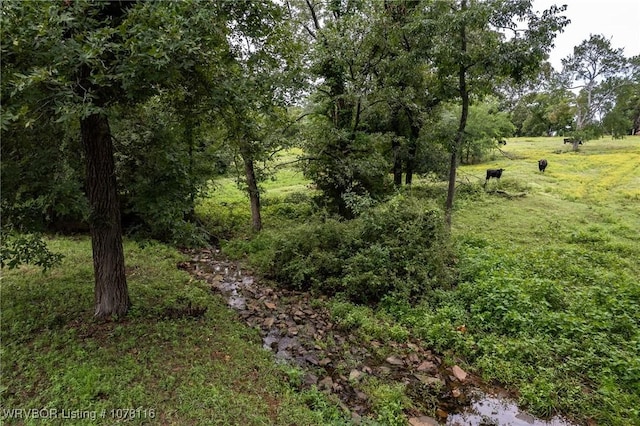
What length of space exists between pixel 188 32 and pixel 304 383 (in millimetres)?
4376

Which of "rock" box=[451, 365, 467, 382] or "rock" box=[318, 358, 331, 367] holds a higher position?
"rock" box=[318, 358, 331, 367]

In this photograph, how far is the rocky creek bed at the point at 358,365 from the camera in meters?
4.38

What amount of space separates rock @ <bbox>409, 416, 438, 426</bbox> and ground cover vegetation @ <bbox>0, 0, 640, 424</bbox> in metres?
0.37

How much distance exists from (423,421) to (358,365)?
3.99 feet

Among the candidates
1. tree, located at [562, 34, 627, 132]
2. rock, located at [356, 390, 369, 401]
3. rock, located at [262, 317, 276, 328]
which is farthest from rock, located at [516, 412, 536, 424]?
tree, located at [562, 34, 627, 132]

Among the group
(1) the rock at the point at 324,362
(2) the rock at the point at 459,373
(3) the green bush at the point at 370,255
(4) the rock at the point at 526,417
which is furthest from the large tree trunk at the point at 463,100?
(1) the rock at the point at 324,362

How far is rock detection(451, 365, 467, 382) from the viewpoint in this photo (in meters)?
4.98

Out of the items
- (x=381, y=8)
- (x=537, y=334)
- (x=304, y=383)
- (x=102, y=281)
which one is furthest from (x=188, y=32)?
(x=381, y=8)

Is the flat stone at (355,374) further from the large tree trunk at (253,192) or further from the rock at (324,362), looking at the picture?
the large tree trunk at (253,192)

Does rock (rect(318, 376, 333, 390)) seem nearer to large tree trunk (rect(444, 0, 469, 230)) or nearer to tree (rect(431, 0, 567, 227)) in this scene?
large tree trunk (rect(444, 0, 469, 230))

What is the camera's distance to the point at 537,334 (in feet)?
18.2

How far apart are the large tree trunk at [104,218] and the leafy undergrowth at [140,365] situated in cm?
35

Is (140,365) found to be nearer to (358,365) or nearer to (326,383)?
(326,383)

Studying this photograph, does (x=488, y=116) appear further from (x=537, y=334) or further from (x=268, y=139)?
(x=537, y=334)
